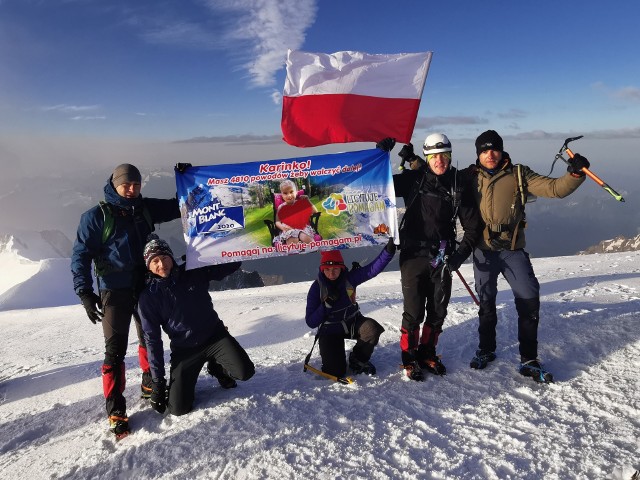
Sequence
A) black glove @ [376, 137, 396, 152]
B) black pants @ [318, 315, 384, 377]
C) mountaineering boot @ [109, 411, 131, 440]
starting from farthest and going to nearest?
black glove @ [376, 137, 396, 152], black pants @ [318, 315, 384, 377], mountaineering boot @ [109, 411, 131, 440]

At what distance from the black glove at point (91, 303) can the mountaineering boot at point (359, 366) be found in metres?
3.63

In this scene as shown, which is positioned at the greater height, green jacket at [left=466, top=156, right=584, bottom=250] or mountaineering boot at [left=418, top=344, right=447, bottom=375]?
green jacket at [left=466, top=156, right=584, bottom=250]

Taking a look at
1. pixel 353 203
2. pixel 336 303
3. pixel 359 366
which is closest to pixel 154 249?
pixel 336 303

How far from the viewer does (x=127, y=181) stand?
4859mm

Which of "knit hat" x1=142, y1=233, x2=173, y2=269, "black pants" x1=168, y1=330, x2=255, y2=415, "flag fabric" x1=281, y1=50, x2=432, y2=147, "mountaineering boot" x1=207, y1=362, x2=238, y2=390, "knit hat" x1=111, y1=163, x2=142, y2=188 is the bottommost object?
"mountaineering boot" x1=207, y1=362, x2=238, y2=390

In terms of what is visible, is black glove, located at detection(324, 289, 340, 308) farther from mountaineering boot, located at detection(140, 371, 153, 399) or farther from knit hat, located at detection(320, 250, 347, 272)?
mountaineering boot, located at detection(140, 371, 153, 399)

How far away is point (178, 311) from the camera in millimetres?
5207

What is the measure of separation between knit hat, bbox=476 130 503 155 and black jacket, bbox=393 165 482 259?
458 mm

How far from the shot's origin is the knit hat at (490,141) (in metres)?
5.09

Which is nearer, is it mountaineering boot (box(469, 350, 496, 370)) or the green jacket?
the green jacket

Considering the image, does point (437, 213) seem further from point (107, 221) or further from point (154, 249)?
point (107, 221)

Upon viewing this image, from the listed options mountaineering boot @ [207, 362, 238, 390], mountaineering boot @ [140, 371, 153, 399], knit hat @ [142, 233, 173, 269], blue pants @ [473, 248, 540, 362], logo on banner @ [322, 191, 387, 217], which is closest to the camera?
knit hat @ [142, 233, 173, 269]

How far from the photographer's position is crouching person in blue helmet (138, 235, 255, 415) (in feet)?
16.4

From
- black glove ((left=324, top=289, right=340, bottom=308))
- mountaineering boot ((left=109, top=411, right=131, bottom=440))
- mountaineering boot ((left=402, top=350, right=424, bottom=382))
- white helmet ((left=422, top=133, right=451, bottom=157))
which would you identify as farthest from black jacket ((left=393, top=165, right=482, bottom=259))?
mountaineering boot ((left=109, top=411, right=131, bottom=440))
